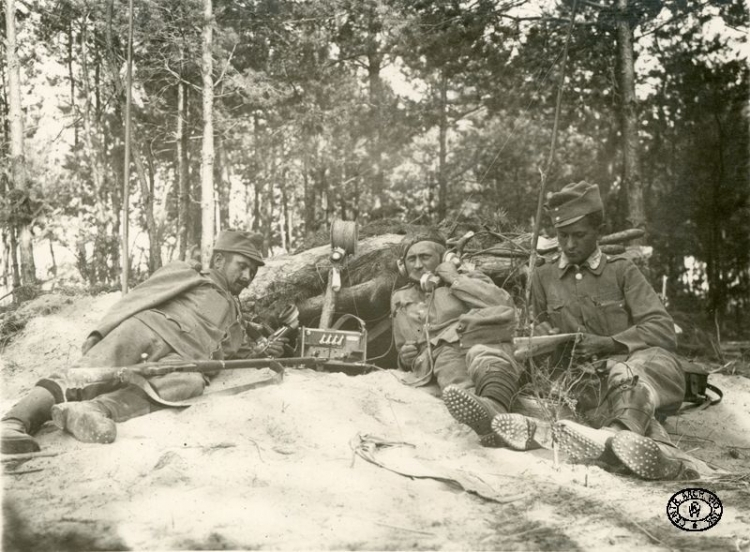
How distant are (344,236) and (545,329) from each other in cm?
221

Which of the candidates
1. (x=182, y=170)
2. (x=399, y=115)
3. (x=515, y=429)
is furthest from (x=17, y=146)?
(x=515, y=429)

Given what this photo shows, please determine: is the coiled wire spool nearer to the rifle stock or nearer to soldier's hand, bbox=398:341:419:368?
soldier's hand, bbox=398:341:419:368

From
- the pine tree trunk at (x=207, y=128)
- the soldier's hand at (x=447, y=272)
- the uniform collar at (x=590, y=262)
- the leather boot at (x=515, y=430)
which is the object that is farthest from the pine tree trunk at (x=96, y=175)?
the leather boot at (x=515, y=430)

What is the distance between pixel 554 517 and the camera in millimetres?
2598

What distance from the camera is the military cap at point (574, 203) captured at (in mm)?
4570

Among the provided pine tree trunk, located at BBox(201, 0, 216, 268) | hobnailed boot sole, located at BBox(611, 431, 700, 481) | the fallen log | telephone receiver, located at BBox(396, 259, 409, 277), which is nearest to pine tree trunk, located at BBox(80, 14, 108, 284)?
pine tree trunk, located at BBox(201, 0, 216, 268)

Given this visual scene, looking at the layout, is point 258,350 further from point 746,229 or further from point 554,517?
point 746,229

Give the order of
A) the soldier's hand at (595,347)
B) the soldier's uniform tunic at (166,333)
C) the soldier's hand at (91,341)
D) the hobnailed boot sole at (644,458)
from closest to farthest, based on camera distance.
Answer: the hobnailed boot sole at (644,458) → the soldier's uniform tunic at (166,333) → the soldier's hand at (595,347) → the soldier's hand at (91,341)

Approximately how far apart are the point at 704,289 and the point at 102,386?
15.6 m

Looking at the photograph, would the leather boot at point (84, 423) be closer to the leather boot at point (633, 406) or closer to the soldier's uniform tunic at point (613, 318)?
the leather boot at point (633, 406)

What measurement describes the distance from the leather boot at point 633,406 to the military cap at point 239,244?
3.14 m

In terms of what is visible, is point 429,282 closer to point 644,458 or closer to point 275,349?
point 275,349

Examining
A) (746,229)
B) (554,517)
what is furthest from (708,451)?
(746,229)

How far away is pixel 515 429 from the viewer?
3.40 metres
